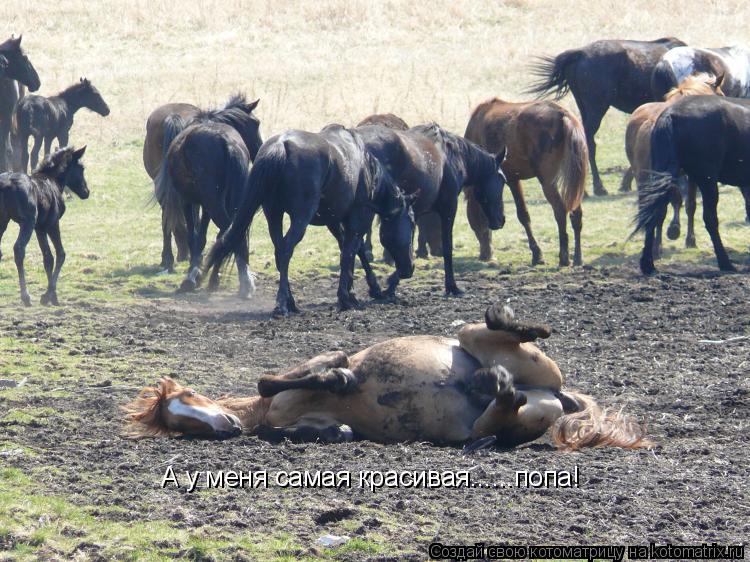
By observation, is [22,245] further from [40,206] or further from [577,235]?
[577,235]

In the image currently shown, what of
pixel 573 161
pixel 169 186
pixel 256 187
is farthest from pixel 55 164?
pixel 573 161

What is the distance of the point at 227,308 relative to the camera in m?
11.4

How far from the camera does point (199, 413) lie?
6.26m

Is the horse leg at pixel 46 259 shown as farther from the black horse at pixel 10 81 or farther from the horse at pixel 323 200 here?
the black horse at pixel 10 81

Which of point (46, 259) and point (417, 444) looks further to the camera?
point (46, 259)

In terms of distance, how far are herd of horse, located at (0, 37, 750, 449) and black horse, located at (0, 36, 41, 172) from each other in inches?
246

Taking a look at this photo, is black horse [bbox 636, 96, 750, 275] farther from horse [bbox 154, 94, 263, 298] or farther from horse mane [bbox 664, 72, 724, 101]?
horse [bbox 154, 94, 263, 298]

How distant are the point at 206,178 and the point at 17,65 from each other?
9.34 meters

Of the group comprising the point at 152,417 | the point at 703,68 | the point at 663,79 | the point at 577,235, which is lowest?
the point at 577,235

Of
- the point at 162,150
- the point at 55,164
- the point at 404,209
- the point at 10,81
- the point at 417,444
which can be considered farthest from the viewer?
the point at 10,81

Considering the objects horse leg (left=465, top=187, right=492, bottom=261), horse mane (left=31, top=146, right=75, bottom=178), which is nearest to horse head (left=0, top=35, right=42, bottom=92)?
horse mane (left=31, top=146, right=75, bottom=178)

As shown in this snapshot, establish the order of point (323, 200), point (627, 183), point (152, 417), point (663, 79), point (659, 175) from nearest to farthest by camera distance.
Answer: point (152, 417) < point (323, 200) < point (659, 175) < point (663, 79) < point (627, 183)

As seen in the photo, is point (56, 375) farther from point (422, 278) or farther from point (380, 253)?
point (380, 253)

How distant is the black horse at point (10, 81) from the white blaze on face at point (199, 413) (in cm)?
1471
